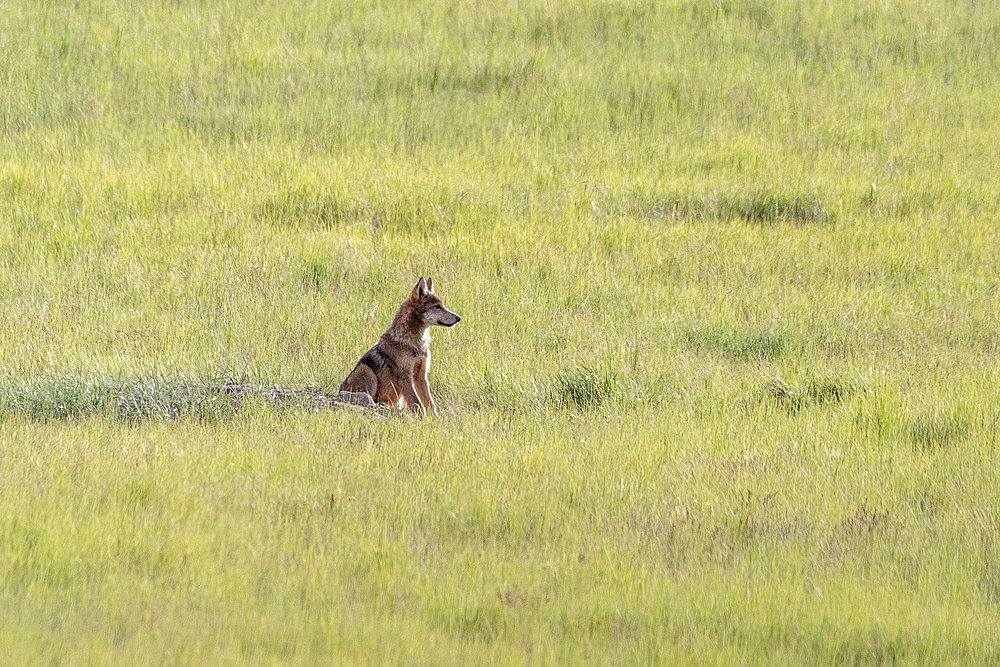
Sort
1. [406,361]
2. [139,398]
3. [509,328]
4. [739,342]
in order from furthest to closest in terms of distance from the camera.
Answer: [509,328] → [739,342] → [406,361] → [139,398]

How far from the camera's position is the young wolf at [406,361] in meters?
8.49

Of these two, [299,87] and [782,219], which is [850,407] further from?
[299,87]

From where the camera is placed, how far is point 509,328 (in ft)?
36.3

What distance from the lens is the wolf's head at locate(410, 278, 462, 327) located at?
886 cm

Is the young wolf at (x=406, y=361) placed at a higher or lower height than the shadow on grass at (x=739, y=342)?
higher

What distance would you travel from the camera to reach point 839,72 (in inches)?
816

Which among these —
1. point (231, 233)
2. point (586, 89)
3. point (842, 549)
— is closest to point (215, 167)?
point (231, 233)

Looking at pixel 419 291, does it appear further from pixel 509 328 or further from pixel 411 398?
pixel 509 328

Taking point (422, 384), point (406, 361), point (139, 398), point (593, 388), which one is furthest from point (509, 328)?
point (139, 398)

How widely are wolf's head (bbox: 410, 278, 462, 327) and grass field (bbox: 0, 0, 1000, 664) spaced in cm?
71

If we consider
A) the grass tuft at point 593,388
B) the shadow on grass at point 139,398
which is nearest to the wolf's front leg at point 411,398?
the shadow on grass at point 139,398

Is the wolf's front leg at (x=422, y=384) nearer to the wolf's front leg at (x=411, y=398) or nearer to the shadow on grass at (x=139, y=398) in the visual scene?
the wolf's front leg at (x=411, y=398)

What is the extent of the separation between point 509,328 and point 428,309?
2.27 m

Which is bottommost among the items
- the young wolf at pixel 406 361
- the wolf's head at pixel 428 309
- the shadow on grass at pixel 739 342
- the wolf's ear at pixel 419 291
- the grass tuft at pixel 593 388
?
the shadow on grass at pixel 739 342
